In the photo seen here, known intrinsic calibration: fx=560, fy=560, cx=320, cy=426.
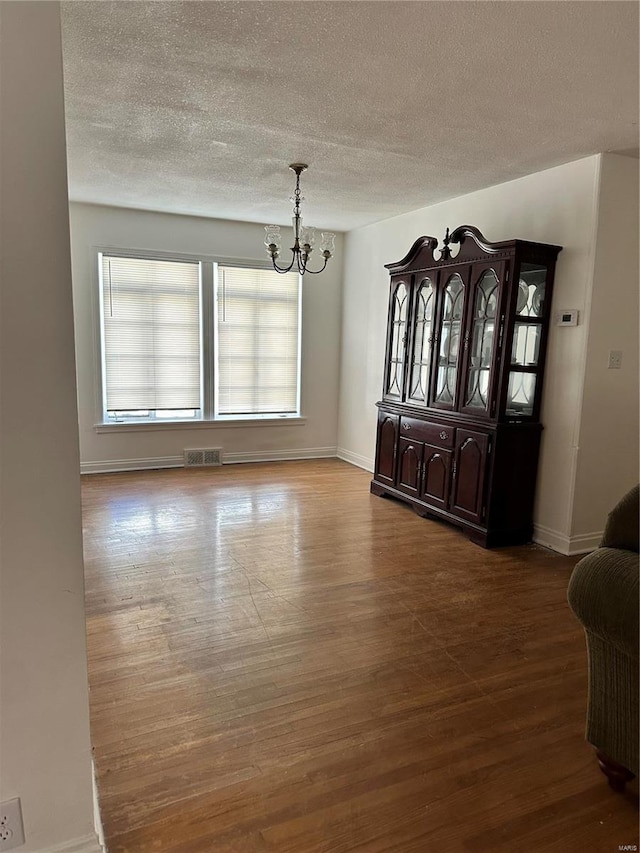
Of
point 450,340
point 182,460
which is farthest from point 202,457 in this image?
point 450,340

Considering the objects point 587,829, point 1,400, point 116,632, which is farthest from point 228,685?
point 1,400

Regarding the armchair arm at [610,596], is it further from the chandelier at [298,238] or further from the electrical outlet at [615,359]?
the chandelier at [298,238]

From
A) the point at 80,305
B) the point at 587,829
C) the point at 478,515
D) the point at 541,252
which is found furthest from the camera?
the point at 80,305

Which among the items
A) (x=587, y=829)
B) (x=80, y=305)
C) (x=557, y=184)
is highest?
(x=557, y=184)

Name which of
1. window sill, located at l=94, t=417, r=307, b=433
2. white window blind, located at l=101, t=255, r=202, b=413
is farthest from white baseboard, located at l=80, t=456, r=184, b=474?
white window blind, located at l=101, t=255, r=202, b=413

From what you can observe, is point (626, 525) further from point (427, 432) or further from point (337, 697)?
point (427, 432)

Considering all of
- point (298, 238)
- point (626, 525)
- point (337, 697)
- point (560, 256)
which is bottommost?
point (337, 697)

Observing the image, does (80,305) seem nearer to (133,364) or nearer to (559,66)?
(133,364)

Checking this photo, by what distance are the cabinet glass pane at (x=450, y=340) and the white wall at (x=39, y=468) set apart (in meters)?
3.41

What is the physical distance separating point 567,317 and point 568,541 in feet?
5.00

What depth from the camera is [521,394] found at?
403 cm

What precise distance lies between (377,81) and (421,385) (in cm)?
250

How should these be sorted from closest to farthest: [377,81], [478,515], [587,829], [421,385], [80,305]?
[587,829]
[377,81]
[478,515]
[421,385]
[80,305]

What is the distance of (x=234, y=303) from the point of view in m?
6.18
